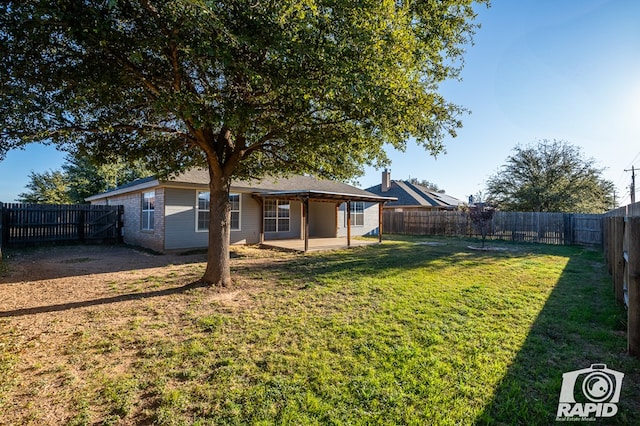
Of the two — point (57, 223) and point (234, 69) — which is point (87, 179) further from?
point (234, 69)

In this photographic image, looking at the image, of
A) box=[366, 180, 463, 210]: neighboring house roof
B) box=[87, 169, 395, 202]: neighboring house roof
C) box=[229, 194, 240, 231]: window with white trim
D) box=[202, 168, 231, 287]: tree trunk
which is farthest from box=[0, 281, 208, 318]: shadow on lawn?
box=[366, 180, 463, 210]: neighboring house roof

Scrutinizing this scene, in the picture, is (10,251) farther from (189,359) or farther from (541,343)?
(541,343)

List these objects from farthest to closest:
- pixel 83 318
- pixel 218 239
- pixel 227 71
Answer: pixel 218 239 < pixel 227 71 < pixel 83 318

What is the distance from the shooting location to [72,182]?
26562 mm

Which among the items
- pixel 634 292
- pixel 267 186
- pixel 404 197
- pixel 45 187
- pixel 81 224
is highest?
pixel 45 187

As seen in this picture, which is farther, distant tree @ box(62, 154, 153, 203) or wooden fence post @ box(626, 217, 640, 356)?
distant tree @ box(62, 154, 153, 203)

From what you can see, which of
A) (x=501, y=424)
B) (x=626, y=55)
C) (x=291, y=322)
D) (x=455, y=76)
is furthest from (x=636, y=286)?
(x=626, y=55)

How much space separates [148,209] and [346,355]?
461 inches

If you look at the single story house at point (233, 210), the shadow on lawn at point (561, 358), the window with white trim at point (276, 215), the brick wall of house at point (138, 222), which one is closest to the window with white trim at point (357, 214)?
the single story house at point (233, 210)

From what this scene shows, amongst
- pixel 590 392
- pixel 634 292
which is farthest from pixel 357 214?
pixel 590 392

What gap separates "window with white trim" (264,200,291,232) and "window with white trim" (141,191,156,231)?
183 inches

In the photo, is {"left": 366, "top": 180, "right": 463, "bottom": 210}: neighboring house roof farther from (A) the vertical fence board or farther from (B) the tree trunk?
(B) the tree trunk

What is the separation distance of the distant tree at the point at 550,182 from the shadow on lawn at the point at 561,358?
16.4m

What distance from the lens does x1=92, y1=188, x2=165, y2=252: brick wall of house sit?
1113 cm
